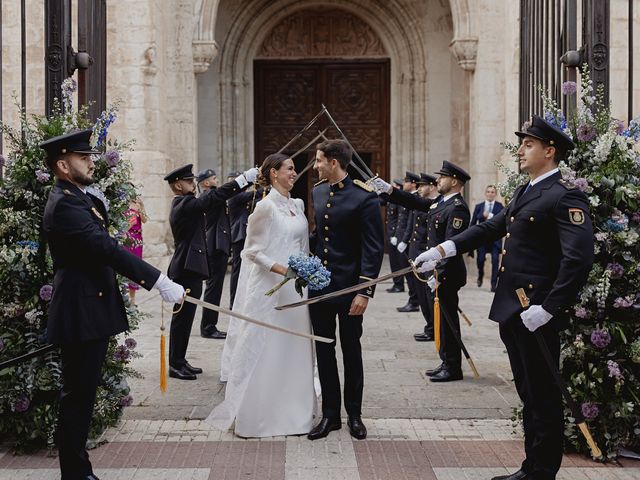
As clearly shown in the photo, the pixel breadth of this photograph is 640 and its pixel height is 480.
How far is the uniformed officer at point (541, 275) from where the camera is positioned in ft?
12.7

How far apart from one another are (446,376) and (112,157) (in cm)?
355

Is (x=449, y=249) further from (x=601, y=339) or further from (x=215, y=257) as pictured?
(x=215, y=257)

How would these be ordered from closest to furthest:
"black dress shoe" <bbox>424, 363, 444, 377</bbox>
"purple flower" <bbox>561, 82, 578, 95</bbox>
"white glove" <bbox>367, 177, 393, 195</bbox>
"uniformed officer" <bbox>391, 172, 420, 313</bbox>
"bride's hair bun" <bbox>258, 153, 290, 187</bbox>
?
1. "purple flower" <bbox>561, 82, 578, 95</bbox>
2. "bride's hair bun" <bbox>258, 153, 290, 187</bbox>
3. "white glove" <bbox>367, 177, 393, 195</bbox>
4. "black dress shoe" <bbox>424, 363, 444, 377</bbox>
5. "uniformed officer" <bbox>391, 172, 420, 313</bbox>

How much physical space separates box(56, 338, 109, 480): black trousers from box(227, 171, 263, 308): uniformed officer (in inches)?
205

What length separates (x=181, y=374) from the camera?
6.82 meters

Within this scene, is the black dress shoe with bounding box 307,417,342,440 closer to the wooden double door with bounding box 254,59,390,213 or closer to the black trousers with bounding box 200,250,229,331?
the black trousers with bounding box 200,250,229,331

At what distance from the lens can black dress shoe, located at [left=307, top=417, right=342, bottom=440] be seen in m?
5.02

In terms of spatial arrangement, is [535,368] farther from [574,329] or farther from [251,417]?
[251,417]

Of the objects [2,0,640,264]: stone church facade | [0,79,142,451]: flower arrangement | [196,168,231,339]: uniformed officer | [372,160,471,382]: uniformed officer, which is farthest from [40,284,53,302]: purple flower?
[2,0,640,264]: stone church facade

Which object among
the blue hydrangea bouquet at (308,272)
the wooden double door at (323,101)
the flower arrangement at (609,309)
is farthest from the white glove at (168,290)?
the wooden double door at (323,101)

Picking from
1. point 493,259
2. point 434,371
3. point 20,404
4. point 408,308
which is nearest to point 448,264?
point 434,371

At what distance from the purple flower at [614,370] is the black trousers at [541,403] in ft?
1.73

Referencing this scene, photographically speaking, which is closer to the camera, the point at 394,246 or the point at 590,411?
the point at 590,411

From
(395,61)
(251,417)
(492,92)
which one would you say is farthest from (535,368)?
(395,61)
